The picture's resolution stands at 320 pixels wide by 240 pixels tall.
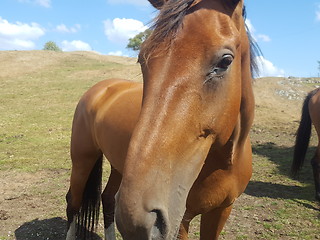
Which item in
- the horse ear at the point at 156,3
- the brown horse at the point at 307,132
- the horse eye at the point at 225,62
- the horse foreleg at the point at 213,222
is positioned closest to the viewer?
the horse eye at the point at 225,62

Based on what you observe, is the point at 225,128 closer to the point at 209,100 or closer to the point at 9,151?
the point at 209,100

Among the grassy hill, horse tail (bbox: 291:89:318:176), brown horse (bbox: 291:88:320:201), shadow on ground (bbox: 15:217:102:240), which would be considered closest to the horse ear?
the grassy hill

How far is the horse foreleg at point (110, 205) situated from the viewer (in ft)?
12.1

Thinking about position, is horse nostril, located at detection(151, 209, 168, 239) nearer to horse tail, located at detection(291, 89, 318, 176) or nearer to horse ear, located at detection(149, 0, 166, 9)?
horse ear, located at detection(149, 0, 166, 9)

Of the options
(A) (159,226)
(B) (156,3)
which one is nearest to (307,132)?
(B) (156,3)

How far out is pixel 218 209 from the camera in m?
2.43

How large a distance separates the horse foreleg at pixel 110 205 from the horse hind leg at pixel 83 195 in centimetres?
16

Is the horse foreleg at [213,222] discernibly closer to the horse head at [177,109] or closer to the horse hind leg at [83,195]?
the horse head at [177,109]

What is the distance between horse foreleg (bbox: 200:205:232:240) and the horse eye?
1395 millimetres

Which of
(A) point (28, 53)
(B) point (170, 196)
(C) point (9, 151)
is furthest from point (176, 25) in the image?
(A) point (28, 53)

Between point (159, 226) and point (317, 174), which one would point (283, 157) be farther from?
point (159, 226)

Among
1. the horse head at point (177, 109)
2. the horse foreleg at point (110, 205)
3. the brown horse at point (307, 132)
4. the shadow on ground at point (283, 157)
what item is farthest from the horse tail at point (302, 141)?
the horse head at point (177, 109)

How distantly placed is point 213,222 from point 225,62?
1.56m

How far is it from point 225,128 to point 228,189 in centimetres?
72
